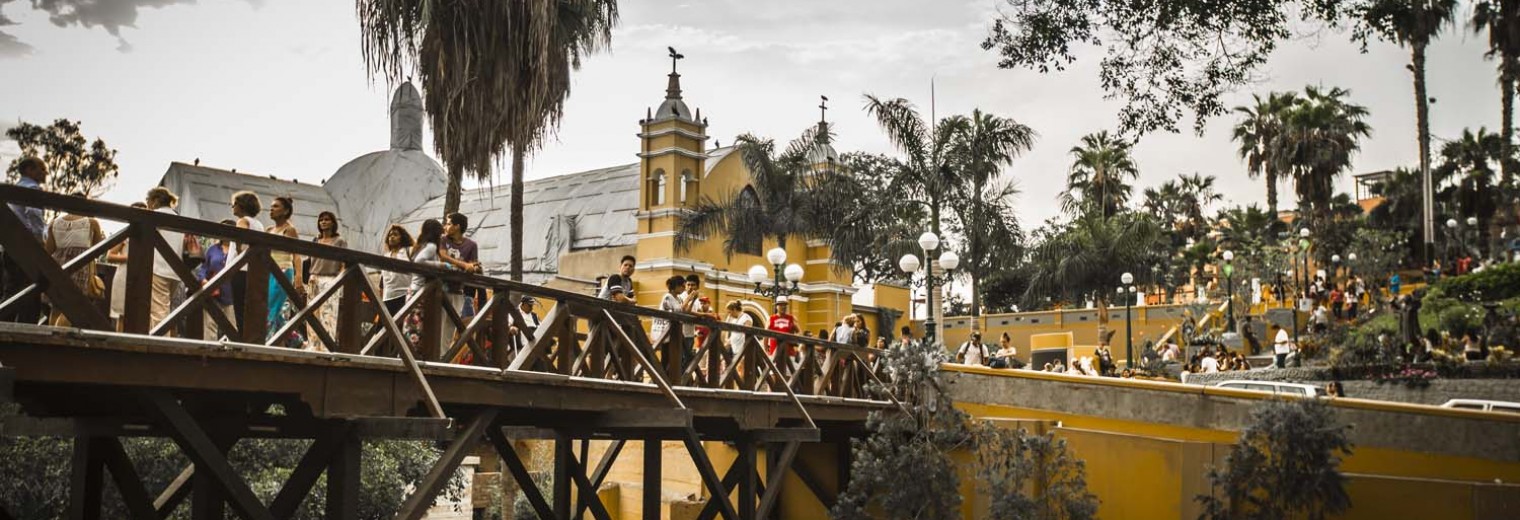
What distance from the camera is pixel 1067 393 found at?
20.2 m

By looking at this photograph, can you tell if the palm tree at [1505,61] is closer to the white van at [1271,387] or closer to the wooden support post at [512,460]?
the white van at [1271,387]

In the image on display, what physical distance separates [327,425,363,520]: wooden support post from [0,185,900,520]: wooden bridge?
0.01 m

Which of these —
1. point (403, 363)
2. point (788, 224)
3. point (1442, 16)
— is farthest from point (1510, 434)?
point (1442, 16)

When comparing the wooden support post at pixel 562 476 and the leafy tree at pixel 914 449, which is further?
the wooden support post at pixel 562 476

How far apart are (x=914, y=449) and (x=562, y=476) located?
14.6 feet

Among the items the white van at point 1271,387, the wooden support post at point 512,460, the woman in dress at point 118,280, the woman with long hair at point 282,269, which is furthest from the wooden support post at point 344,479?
the white van at point 1271,387

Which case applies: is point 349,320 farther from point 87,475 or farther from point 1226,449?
point 1226,449

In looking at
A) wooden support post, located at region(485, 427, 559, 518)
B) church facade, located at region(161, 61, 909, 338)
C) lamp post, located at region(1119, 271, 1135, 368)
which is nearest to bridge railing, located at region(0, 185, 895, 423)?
wooden support post, located at region(485, 427, 559, 518)

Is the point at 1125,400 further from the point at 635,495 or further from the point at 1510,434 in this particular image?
the point at 635,495

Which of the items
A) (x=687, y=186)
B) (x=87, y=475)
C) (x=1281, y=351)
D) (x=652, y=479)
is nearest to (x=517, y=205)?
(x=652, y=479)

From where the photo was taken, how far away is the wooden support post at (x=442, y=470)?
10391 mm

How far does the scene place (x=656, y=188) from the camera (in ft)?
138

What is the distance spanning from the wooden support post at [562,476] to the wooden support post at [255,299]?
793cm

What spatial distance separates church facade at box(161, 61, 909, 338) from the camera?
4144 centimetres
